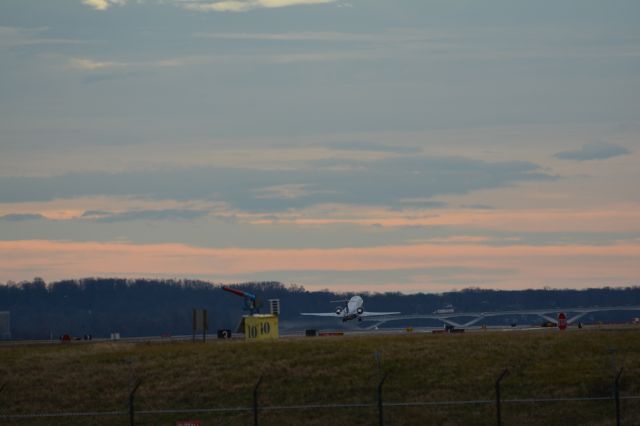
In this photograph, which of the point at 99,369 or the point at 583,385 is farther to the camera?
the point at 99,369

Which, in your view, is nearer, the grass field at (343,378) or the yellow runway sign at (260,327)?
the grass field at (343,378)

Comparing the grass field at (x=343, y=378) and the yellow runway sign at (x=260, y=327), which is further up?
the yellow runway sign at (x=260, y=327)

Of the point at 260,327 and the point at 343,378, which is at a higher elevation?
the point at 260,327

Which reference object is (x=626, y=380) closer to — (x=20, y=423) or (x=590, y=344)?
(x=590, y=344)

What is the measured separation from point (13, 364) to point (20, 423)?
509 inches

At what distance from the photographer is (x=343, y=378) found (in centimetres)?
6053

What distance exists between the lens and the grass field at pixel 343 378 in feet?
177

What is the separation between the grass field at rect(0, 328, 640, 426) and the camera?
54.1 meters

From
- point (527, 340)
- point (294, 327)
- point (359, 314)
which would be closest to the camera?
point (527, 340)

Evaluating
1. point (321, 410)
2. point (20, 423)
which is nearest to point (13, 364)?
point (20, 423)

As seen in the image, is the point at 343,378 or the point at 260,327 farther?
the point at 260,327

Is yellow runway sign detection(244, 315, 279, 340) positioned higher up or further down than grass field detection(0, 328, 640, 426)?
higher up

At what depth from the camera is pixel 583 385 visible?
5672 centimetres

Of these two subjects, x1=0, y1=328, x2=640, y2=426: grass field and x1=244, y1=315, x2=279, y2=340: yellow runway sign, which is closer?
x1=0, y1=328, x2=640, y2=426: grass field
